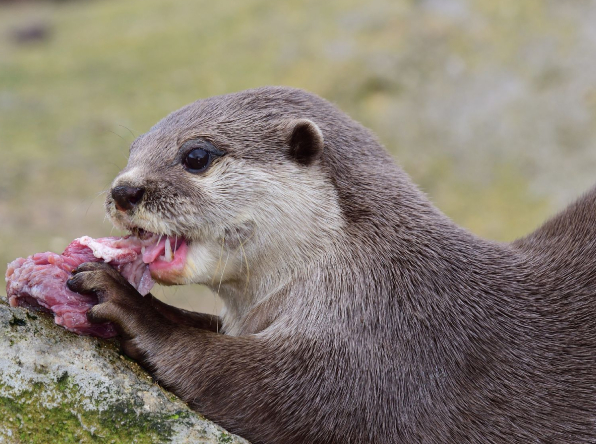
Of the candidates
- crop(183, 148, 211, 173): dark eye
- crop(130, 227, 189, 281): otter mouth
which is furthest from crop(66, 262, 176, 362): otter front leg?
crop(183, 148, 211, 173): dark eye

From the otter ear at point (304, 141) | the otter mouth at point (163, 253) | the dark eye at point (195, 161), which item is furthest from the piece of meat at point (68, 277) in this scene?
the otter ear at point (304, 141)

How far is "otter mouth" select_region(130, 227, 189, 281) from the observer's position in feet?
9.11

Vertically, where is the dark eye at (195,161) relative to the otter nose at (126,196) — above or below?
above

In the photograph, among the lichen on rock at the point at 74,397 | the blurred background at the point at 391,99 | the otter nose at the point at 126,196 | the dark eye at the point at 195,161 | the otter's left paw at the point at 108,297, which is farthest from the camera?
the blurred background at the point at 391,99

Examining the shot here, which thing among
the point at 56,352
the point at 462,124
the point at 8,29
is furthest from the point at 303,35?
the point at 56,352

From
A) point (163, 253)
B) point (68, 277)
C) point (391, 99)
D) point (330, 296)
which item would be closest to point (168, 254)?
point (163, 253)

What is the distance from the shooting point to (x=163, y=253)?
2801mm

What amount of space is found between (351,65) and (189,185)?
22.1ft

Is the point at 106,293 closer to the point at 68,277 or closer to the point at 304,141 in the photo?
the point at 68,277

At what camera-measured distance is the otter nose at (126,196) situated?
8.96ft

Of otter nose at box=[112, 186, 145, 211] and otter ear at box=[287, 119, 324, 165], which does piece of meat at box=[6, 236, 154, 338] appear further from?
otter ear at box=[287, 119, 324, 165]

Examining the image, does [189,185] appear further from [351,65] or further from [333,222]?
[351,65]

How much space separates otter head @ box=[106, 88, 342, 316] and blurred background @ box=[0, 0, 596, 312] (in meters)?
4.59

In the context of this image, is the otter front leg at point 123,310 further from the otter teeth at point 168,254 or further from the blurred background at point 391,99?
the blurred background at point 391,99
